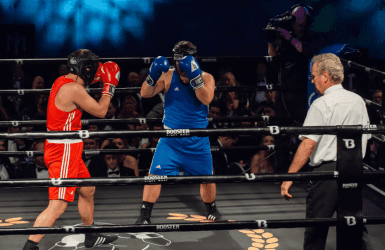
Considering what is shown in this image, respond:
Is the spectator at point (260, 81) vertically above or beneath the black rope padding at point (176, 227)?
above

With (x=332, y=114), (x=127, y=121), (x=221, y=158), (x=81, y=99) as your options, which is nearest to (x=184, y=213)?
(x=127, y=121)

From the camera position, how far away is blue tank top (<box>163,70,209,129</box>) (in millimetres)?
3004

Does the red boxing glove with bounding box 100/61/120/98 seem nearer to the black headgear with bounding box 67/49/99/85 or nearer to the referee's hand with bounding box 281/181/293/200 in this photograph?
the black headgear with bounding box 67/49/99/85

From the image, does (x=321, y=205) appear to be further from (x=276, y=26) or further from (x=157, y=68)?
(x=276, y=26)

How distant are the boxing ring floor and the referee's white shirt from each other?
780mm

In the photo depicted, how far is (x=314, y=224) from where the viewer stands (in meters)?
1.94

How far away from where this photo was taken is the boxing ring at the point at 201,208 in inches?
74.0

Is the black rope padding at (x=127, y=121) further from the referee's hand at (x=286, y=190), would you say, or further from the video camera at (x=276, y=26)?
the referee's hand at (x=286, y=190)

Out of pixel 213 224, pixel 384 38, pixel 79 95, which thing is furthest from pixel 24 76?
pixel 384 38

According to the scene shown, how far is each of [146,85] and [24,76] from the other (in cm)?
272

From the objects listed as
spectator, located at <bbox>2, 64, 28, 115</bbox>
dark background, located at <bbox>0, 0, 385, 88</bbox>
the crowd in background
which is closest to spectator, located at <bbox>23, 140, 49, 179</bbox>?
the crowd in background

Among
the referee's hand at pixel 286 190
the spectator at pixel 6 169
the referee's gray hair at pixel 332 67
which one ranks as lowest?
the spectator at pixel 6 169

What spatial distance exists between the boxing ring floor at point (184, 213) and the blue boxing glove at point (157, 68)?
3.24ft

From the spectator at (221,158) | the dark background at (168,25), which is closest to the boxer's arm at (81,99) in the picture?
the spectator at (221,158)
